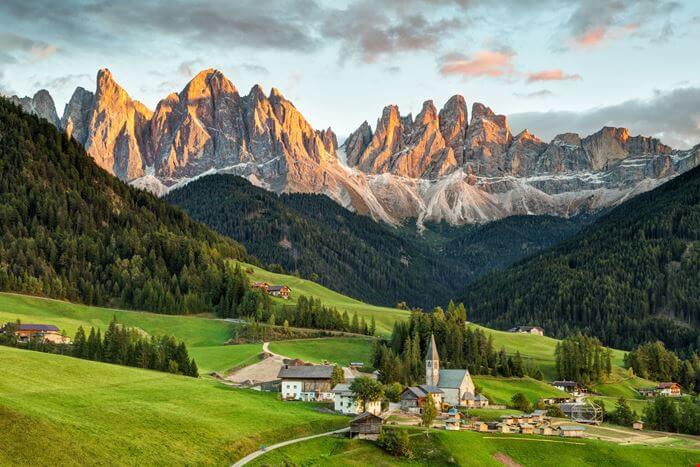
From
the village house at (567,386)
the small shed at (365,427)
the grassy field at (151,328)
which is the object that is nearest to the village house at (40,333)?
the grassy field at (151,328)

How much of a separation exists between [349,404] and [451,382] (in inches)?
1171

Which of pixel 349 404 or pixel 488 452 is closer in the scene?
pixel 488 452

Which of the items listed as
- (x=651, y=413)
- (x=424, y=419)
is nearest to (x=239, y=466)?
(x=424, y=419)

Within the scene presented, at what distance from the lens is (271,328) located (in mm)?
198875

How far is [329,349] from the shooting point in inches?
7387

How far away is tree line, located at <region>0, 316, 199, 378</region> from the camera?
138 meters

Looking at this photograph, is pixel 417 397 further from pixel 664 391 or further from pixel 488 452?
pixel 664 391

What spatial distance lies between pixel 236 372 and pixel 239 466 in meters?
71.1

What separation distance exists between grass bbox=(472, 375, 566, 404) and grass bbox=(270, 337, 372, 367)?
77.8 ft

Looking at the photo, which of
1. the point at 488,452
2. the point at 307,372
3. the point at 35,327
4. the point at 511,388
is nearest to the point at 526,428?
the point at 488,452

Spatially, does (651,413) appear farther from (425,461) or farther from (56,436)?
(56,436)

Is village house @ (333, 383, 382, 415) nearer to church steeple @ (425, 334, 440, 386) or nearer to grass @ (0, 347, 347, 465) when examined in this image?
grass @ (0, 347, 347, 465)

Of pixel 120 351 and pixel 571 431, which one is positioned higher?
pixel 120 351

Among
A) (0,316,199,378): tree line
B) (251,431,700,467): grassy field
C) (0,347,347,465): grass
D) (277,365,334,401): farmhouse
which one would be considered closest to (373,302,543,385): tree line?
(277,365,334,401): farmhouse
